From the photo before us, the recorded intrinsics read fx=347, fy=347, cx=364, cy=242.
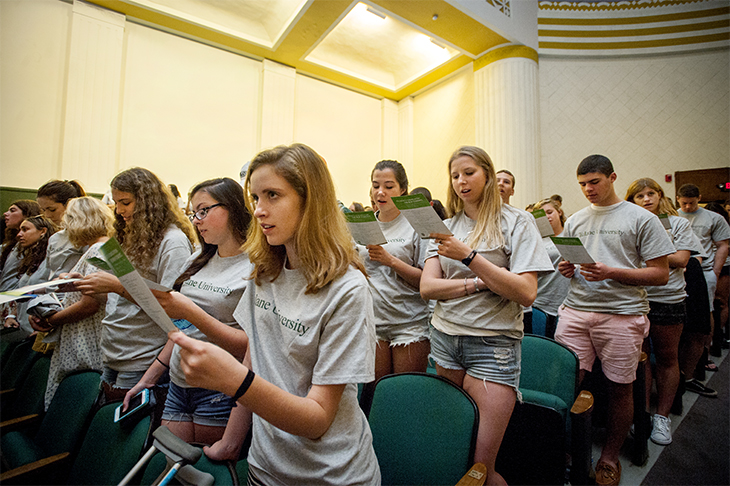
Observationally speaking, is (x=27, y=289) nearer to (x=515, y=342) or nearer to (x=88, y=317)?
(x=88, y=317)

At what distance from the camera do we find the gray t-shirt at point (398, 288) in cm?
187

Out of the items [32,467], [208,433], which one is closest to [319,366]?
[208,433]

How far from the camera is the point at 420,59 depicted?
324 inches

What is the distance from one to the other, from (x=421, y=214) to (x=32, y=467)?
1.89 meters

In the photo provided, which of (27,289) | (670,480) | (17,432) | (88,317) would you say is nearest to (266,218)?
(27,289)

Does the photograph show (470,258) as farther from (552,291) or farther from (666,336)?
(666,336)

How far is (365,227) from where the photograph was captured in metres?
1.68

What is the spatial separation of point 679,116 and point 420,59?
17.1 ft

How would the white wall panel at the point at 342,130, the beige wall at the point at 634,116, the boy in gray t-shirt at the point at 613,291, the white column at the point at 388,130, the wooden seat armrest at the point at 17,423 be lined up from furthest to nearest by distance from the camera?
1. the white column at the point at 388,130
2. the white wall panel at the point at 342,130
3. the beige wall at the point at 634,116
4. the boy in gray t-shirt at the point at 613,291
5. the wooden seat armrest at the point at 17,423

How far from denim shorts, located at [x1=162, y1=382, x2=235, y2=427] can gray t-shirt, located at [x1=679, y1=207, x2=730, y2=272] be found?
509cm

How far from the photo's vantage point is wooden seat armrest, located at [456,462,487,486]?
3.50ft

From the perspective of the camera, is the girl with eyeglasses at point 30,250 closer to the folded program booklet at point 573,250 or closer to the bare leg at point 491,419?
the bare leg at point 491,419

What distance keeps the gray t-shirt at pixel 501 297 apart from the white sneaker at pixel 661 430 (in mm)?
1908

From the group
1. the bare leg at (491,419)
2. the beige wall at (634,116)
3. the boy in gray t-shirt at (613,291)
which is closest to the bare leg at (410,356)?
the bare leg at (491,419)
